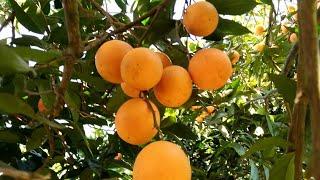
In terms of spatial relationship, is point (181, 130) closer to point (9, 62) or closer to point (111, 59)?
point (111, 59)

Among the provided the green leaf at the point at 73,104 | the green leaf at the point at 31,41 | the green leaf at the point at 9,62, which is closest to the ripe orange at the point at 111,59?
the green leaf at the point at 73,104

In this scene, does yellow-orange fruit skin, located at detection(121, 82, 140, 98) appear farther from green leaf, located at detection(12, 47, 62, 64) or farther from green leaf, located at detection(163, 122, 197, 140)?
green leaf, located at detection(163, 122, 197, 140)

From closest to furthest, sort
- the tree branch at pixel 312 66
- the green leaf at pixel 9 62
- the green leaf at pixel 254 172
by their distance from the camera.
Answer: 1. the tree branch at pixel 312 66
2. the green leaf at pixel 9 62
3. the green leaf at pixel 254 172

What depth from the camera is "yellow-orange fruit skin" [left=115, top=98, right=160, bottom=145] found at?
761 millimetres

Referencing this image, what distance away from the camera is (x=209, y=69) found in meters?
0.83

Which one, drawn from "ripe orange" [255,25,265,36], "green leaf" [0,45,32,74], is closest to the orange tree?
"green leaf" [0,45,32,74]

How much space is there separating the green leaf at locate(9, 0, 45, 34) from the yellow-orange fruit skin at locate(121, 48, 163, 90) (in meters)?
0.47

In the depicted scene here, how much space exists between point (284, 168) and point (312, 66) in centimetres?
34

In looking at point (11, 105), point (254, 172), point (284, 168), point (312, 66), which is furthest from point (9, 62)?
point (254, 172)

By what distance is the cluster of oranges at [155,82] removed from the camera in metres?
0.69

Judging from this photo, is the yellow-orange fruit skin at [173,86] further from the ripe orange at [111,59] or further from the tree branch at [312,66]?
the tree branch at [312,66]

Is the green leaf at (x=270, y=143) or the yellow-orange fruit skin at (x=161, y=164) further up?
the yellow-orange fruit skin at (x=161, y=164)

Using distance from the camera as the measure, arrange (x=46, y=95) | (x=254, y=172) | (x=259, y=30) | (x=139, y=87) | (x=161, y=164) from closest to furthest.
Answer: (x=161, y=164)
(x=139, y=87)
(x=46, y=95)
(x=254, y=172)
(x=259, y=30)

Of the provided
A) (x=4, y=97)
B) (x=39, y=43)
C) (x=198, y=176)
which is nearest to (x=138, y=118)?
(x=4, y=97)
